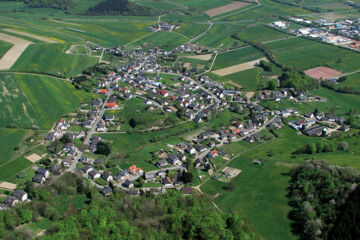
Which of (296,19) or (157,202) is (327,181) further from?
(296,19)

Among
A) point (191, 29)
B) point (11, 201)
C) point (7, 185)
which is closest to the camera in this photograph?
point (11, 201)

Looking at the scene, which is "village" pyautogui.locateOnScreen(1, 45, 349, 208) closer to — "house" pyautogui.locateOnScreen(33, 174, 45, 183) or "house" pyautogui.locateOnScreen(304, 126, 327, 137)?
"house" pyautogui.locateOnScreen(304, 126, 327, 137)

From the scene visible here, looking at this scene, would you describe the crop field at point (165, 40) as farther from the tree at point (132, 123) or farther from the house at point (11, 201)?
the house at point (11, 201)

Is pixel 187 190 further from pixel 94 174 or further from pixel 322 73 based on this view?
pixel 322 73

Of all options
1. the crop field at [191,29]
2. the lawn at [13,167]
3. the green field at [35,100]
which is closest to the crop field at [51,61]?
the green field at [35,100]

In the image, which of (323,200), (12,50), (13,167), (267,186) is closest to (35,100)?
(13,167)
